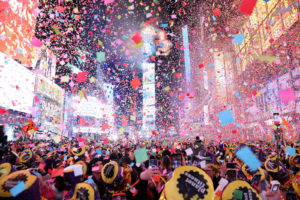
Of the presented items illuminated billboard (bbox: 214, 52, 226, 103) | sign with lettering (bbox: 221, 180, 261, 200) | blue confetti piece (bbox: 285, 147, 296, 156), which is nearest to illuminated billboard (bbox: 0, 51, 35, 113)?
blue confetti piece (bbox: 285, 147, 296, 156)

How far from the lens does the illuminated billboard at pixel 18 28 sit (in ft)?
61.9

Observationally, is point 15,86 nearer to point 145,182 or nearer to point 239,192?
point 145,182

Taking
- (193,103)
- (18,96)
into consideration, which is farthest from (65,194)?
(193,103)

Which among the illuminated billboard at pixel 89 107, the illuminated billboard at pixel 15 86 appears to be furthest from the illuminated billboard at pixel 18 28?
the illuminated billboard at pixel 89 107

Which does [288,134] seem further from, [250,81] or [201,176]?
[201,176]

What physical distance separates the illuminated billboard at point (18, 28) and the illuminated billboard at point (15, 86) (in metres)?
0.96

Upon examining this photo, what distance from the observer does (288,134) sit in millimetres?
17250

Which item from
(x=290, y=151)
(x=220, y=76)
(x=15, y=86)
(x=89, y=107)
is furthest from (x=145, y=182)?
(x=89, y=107)

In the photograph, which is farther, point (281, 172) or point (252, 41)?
point (252, 41)

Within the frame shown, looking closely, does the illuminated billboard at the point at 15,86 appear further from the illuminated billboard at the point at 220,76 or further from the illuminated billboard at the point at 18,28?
the illuminated billboard at the point at 220,76

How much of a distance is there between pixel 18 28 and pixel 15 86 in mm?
5895

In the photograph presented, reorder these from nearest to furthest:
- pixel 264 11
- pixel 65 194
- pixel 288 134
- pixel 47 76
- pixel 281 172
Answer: pixel 65 194 → pixel 281 172 → pixel 288 134 → pixel 264 11 → pixel 47 76

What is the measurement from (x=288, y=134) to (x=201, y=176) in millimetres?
19113

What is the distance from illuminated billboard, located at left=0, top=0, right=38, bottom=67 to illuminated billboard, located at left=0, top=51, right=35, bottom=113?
0.96 meters
